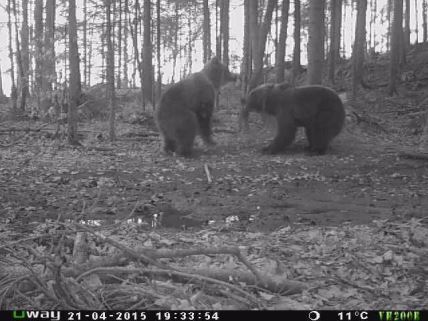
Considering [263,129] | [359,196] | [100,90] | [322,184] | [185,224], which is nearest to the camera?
[185,224]

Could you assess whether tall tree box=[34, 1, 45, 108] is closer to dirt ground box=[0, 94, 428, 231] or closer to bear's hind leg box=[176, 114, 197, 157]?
dirt ground box=[0, 94, 428, 231]

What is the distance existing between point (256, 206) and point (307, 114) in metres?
4.45

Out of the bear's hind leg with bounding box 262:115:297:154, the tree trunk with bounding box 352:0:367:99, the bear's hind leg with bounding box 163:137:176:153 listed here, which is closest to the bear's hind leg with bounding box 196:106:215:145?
the bear's hind leg with bounding box 163:137:176:153

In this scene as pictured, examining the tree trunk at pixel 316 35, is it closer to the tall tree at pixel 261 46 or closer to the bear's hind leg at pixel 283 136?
the tall tree at pixel 261 46

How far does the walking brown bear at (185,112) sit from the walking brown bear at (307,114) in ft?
5.27

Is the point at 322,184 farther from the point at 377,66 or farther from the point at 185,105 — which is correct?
the point at 377,66

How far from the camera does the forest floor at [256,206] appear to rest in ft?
13.8

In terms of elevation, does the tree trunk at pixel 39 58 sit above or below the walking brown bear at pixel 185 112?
above

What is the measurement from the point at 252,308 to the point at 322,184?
5095mm

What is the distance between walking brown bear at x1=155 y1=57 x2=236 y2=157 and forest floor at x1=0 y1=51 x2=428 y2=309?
47cm

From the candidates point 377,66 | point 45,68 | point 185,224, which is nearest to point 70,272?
point 185,224

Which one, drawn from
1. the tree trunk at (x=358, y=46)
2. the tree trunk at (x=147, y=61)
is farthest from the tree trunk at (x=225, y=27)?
the tree trunk at (x=358, y=46)

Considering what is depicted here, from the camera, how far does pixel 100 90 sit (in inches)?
808
